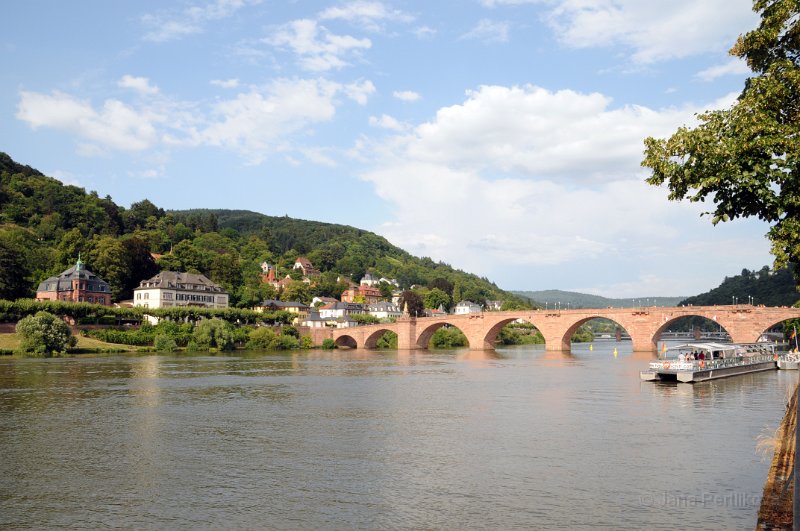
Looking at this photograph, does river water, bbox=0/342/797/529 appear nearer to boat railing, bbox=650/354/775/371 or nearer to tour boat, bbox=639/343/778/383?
tour boat, bbox=639/343/778/383

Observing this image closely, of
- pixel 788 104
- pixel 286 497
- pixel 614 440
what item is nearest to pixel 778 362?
pixel 614 440

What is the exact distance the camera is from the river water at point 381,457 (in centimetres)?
1380

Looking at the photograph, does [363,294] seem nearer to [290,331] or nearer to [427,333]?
[290,331]

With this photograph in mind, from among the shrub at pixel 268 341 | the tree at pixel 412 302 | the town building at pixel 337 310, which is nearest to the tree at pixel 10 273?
the shrub at pixel 268 341

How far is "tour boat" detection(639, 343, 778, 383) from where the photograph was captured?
41.0 meters

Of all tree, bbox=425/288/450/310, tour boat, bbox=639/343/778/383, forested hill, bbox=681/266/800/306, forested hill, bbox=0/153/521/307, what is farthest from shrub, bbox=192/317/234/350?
forested hill, bbox=681/266/800/306

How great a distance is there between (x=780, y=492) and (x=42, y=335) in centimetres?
6663

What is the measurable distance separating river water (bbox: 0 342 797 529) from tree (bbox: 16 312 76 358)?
3037cm

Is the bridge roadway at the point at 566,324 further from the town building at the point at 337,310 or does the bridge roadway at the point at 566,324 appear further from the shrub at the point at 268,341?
the town building at the point at 337,310

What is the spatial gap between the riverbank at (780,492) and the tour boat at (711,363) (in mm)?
22105

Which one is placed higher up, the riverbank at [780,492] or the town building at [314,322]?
the town building at [314,322]

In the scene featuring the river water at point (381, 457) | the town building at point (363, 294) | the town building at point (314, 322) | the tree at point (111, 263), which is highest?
the tree at point (111, 263)

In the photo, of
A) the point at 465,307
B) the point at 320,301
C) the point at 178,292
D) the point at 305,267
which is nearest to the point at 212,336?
the point at 178,292

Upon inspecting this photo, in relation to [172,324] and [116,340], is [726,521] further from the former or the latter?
[172,324]
